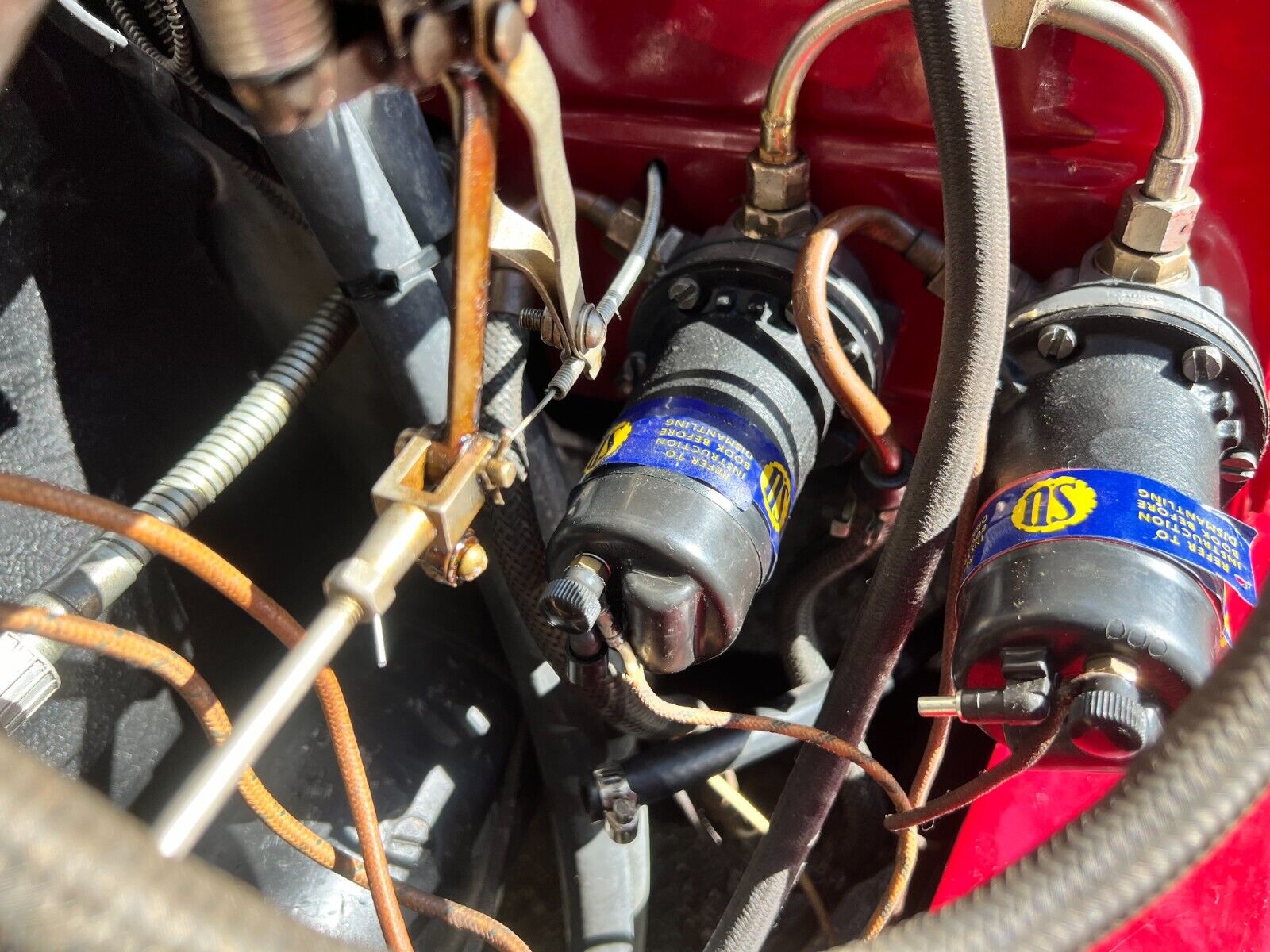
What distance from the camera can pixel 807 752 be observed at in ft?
2.13

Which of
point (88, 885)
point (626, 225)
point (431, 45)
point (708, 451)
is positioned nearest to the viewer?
point (88, 885)

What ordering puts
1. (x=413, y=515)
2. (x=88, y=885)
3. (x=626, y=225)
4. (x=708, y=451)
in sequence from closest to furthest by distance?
(x=88, y=885) → (x=413, y=515) → (x=708, y=451) → (x=626, y=225)

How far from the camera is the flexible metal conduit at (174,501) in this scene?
503 mm

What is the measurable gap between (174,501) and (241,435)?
6 cm

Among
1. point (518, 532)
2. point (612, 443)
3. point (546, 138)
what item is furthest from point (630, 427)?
point (546, 138)

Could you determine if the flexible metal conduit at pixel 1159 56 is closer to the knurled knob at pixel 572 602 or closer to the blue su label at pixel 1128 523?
the blue su label at pixel 1128 523

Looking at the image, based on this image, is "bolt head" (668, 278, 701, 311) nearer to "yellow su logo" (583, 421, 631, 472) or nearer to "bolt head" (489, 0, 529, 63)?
"yellow su logo" (583, 421, 631, 472)

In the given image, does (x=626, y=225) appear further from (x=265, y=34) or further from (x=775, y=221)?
(x=265, y=34)

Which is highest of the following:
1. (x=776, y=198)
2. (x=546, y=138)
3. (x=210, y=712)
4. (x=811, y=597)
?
(x=546, y=138)

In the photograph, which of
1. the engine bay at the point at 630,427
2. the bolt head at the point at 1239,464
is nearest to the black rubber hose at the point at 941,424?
the engine bay at the point at 630,427

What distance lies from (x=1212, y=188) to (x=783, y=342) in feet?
0.93

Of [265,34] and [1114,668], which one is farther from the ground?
[265,34]

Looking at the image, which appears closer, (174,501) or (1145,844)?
(1145,844)

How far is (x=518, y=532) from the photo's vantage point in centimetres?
67
